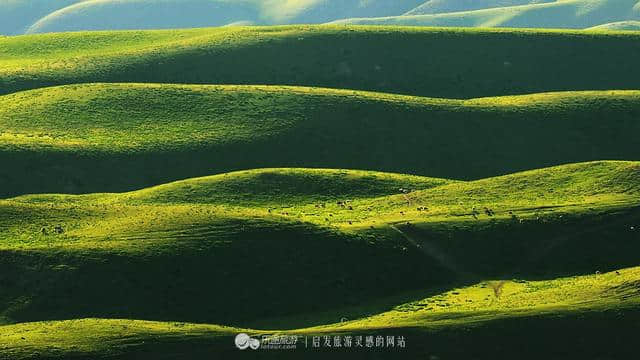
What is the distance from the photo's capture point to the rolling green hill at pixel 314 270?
85.2m

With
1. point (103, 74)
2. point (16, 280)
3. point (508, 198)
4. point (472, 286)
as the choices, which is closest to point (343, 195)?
point (508, 198)

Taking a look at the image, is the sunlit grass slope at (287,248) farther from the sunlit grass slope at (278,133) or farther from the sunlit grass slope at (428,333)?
the sunlit grass slope at (278,133)

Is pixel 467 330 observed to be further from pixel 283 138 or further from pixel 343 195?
pixel 283 138

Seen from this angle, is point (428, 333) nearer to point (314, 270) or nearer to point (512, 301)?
point (512, 301)

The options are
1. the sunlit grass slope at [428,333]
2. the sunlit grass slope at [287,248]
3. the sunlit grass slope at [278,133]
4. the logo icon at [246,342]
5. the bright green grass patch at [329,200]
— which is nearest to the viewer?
the sunlit grass slope at [428,333]

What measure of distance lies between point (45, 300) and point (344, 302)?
82.4ft

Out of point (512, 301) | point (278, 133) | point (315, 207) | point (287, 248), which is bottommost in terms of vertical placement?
point (512, 301)

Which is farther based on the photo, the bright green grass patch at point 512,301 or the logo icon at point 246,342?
the bright green grass patch at point 512,301

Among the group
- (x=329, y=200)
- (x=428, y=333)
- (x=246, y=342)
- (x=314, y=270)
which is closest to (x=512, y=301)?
(x=428, y=333)

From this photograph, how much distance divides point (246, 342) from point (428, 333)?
45.0 feet

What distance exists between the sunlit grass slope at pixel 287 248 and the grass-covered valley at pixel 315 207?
0.76 feet

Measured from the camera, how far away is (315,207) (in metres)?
126

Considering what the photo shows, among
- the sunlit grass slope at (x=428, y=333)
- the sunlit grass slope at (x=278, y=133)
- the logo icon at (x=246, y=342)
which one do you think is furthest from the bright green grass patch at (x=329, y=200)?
the logo icon at (x=246, y=342)

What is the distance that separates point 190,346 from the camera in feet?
268
